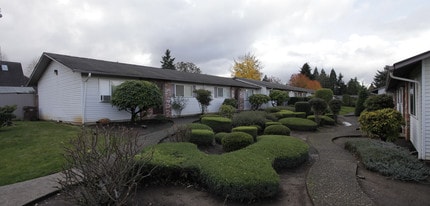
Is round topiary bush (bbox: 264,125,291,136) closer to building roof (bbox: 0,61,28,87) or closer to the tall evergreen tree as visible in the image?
building roof (bbox: 0,61,28,87)

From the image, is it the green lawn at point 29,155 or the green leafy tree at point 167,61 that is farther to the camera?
the green leafy tree at point 167,61

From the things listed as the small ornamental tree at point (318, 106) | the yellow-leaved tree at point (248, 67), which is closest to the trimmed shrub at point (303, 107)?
the small ornamental tree at point (318, 106)

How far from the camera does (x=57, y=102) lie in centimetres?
1515

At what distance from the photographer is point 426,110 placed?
6922 millimetres

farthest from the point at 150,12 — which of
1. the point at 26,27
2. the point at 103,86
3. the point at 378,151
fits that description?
the point at 378,151

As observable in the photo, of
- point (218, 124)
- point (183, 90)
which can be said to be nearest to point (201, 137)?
point (218, 124)

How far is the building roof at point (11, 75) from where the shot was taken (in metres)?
29.8

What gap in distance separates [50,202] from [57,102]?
510 inches

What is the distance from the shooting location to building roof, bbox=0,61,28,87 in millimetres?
29766

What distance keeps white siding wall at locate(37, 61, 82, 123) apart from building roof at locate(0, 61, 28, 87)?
17.4 m

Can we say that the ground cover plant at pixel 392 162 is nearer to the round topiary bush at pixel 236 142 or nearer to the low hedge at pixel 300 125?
the round topiary bush at pixel 236 142

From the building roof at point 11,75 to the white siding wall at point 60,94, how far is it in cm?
1742

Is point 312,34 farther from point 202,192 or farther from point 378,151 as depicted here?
point 202,192

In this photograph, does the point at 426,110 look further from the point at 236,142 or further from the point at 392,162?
the point at 236,142
